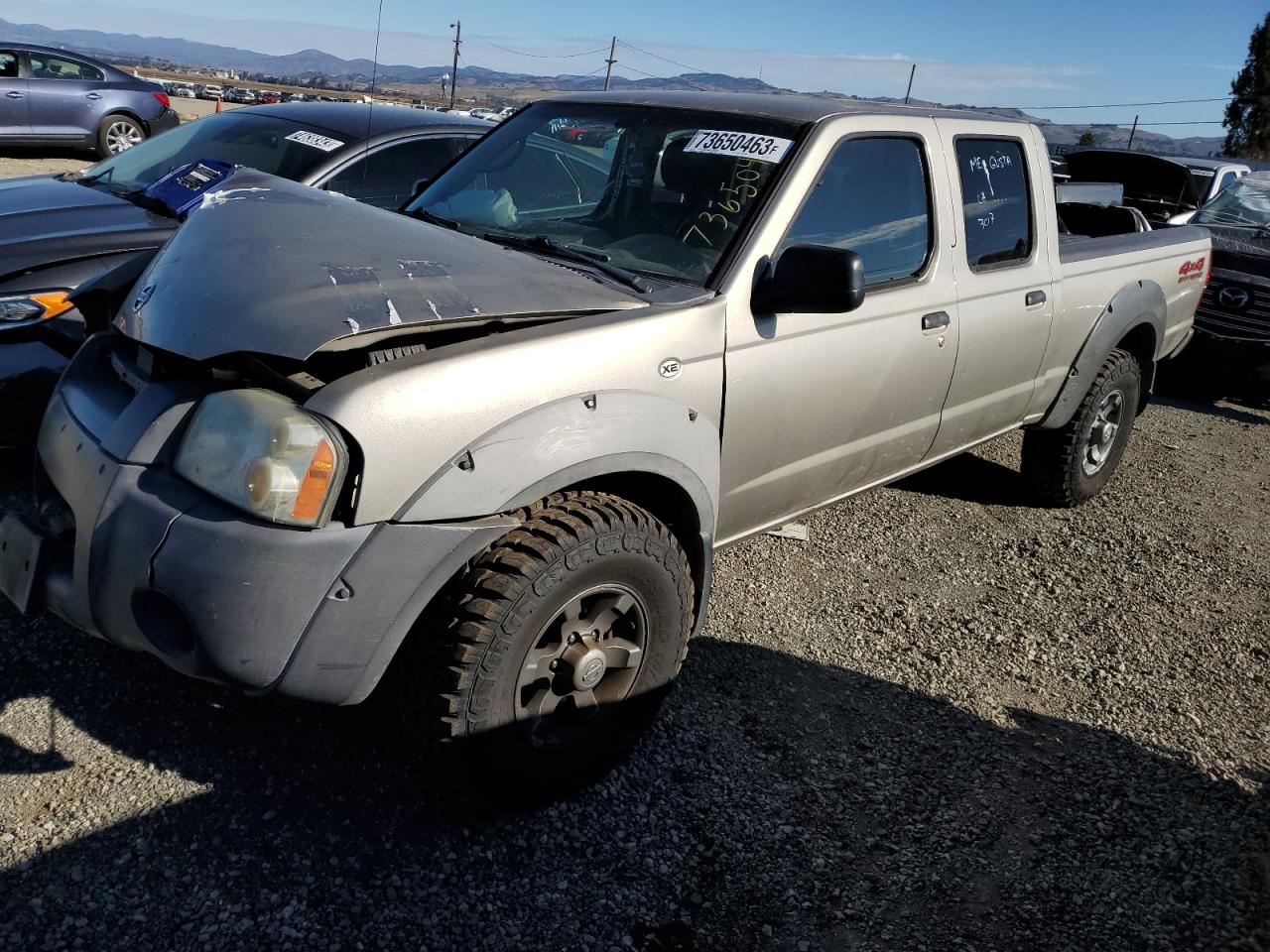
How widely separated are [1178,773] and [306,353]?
9.44 feet

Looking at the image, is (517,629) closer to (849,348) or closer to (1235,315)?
(849,348)

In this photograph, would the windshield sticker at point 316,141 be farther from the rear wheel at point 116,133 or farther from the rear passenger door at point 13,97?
the rear passenger door at point 13,97

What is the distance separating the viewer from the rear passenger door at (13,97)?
13047 mm

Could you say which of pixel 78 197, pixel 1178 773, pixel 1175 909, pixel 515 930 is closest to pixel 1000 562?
pixel 1178 773

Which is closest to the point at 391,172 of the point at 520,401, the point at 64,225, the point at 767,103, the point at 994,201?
the point at 64,225

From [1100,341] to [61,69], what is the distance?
1394 cm

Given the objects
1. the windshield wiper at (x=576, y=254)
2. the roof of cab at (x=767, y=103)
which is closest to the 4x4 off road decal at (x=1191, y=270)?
the roof of cab at (x=767, y=103)

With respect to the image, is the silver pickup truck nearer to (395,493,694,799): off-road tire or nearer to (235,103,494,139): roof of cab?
(395,493,694,799): off-road tire

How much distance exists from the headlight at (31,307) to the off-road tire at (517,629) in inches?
96.9

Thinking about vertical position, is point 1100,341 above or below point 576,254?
below

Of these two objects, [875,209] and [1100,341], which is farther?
[1100,341]

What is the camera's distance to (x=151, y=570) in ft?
7.00

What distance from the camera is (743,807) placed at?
283cm

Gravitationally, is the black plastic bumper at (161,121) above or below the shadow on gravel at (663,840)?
above
